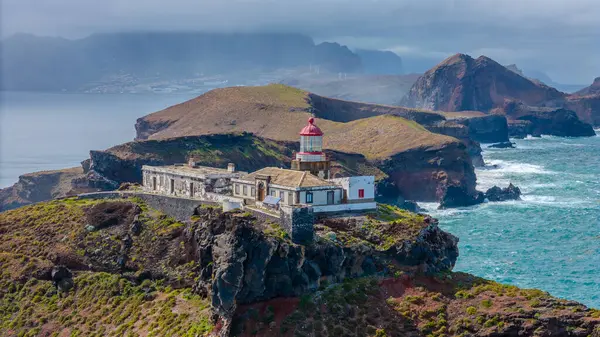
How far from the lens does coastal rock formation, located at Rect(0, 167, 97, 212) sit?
488 feet

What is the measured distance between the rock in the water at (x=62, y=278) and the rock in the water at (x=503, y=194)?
88514 millimetres

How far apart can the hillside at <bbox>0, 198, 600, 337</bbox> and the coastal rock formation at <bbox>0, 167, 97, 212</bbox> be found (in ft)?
257

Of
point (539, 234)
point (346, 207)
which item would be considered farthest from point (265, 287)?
point (539, 234)

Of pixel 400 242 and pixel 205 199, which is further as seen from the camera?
pixel 205 199

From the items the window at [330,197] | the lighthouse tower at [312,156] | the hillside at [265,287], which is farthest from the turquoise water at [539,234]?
the window at [330,197]

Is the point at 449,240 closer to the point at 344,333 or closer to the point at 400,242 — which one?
the point at 400,242

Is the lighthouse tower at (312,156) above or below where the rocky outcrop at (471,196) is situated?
above

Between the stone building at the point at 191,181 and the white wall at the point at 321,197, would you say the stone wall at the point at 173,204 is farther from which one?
the white wall at the point at 321,197

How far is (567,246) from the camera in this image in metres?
108

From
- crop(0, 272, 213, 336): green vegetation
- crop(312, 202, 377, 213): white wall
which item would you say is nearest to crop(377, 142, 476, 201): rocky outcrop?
crop(312, 202, 377, 213): white wall

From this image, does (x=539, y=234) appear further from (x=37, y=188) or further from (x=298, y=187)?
(x=37, y=188)

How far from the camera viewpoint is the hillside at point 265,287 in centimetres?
5256

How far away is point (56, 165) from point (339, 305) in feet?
481

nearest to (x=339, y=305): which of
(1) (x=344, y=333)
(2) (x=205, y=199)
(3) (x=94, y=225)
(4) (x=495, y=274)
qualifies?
(1) (x=344, y=333)
